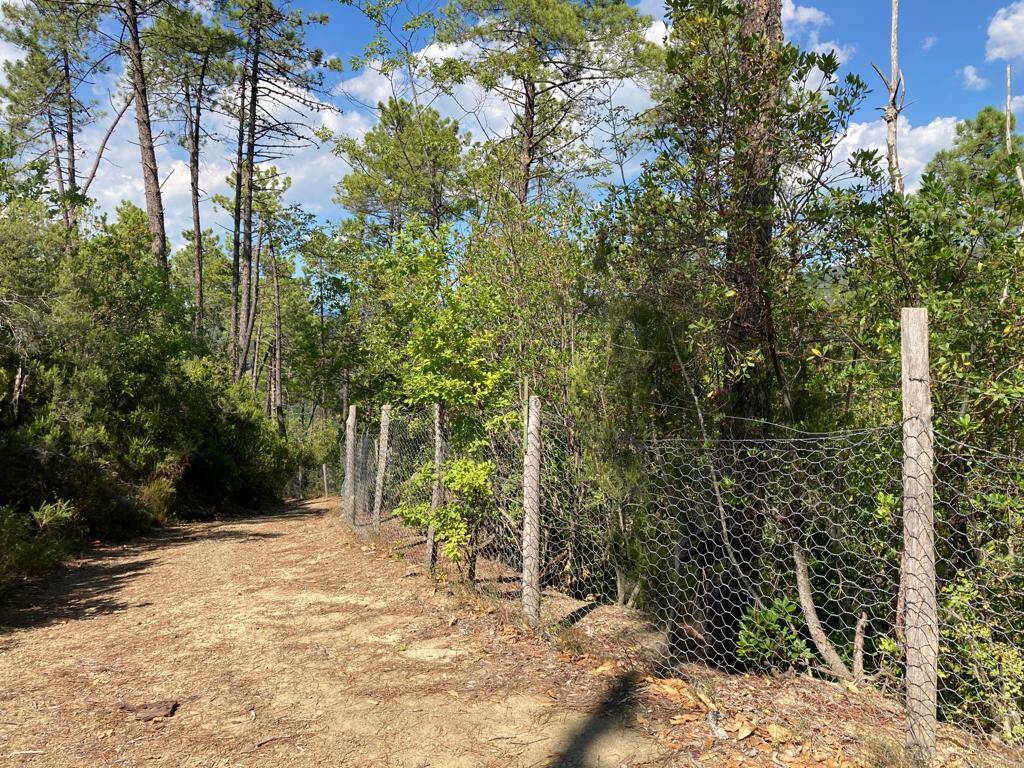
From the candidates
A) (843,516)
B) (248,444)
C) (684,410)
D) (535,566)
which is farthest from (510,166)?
(248,444)

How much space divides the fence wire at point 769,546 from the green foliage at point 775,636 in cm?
2

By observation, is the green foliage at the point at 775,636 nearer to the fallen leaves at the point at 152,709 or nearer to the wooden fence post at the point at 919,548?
the wooden fence post at the point at 919,548

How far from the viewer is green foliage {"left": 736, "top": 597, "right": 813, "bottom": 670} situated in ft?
12.1

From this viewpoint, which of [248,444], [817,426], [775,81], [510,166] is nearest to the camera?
[775,81]

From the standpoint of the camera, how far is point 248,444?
1591 cm

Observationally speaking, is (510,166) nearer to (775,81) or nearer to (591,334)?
(591,334)

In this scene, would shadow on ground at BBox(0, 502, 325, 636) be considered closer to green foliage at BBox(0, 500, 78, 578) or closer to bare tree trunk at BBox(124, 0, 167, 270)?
green foliage at BBox(0, 500, 78, 578)

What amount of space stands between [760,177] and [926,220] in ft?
2.65

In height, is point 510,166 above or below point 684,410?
above

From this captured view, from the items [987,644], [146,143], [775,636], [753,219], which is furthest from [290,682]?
[146,143]

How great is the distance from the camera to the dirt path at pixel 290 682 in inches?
123

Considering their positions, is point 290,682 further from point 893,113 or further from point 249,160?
point 249,160

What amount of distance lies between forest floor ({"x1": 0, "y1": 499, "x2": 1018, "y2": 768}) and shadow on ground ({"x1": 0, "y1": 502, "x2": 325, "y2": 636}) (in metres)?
0.04

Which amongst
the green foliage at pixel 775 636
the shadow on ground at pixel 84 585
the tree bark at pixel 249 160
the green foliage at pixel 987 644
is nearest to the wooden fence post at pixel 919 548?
the green foliage at pixel 987 644
